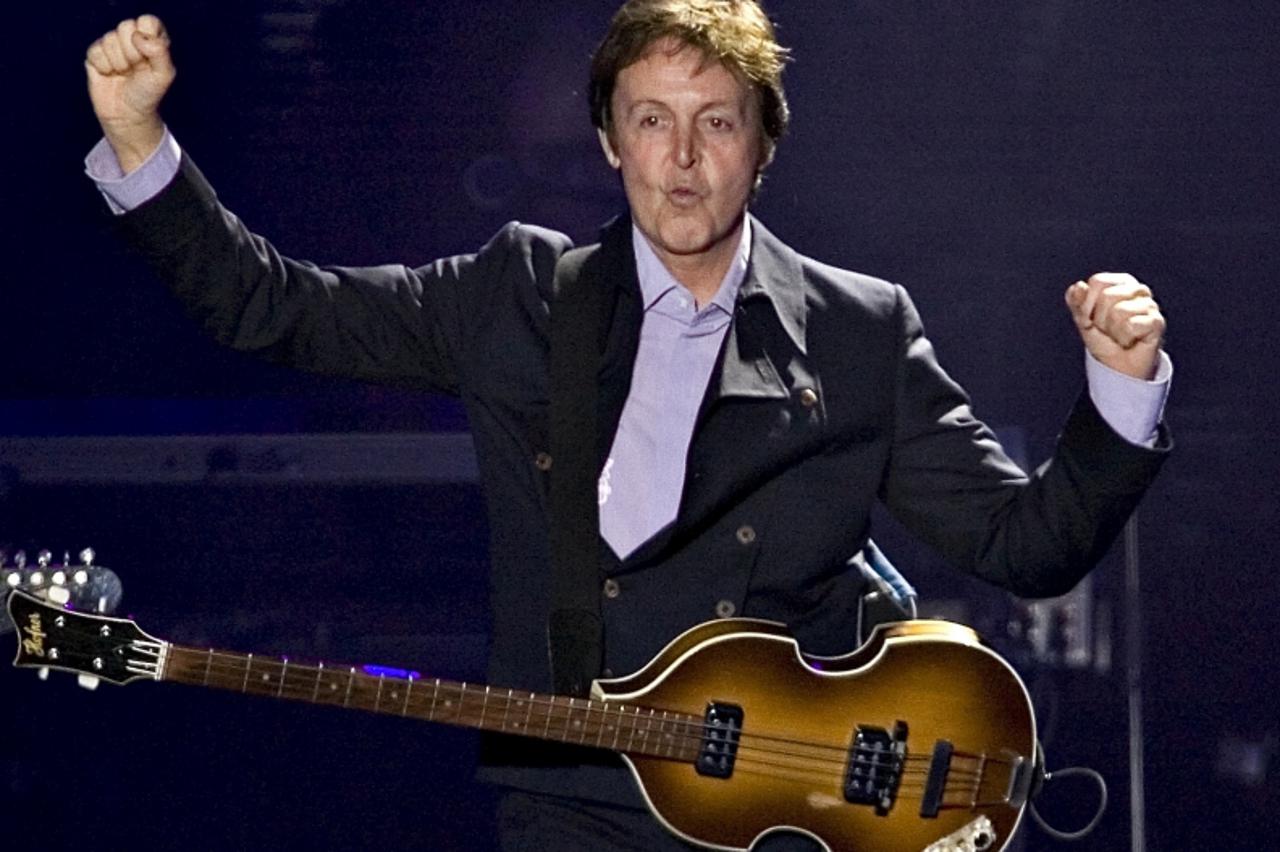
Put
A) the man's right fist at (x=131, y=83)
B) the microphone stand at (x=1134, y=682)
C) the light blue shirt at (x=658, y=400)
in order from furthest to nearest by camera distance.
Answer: the microphone stand at (x=1134, y=682), the light blue shirt at (x=658, y=400), the man's right fist at (x=131, y=83)

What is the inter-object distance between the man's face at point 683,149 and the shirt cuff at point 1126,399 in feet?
1.91

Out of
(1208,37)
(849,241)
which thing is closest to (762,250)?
(849,241)

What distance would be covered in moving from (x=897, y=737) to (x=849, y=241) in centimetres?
210

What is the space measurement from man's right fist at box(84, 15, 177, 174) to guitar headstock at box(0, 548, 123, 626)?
1.94 feet

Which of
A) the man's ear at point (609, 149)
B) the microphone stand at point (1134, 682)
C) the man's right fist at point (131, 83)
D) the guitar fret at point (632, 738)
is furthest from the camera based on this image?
the microphone stand at point (1134, 682)

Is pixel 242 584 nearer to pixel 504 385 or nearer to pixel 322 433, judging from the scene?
pixel 322 433

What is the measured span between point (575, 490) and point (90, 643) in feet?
2.30

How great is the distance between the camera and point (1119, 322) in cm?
313

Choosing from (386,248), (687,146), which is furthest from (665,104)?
(386,248)

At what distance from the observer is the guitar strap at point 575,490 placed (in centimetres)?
320

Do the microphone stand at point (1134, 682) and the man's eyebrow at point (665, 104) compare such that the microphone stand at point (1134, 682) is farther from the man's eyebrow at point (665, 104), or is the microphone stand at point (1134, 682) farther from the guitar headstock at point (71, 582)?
the guitar headstock at point (71, 582)

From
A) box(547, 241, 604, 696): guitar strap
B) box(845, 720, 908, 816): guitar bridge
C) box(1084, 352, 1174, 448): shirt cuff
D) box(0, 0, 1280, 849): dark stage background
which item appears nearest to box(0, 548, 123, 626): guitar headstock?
box(547, 241, 604, 696): guitar strap

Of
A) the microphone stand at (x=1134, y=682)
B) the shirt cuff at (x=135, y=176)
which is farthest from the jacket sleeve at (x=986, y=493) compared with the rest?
the microphone stand at (x=1134, y=682)

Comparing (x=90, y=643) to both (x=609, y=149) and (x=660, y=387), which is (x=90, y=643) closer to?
(x=660, y=387)
